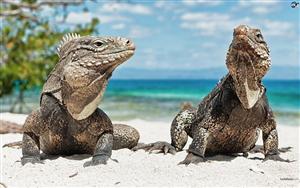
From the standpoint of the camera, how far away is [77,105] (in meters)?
4.82

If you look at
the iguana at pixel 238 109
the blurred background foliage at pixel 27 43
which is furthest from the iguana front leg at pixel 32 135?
the blurred background foliage at pixel 27 43

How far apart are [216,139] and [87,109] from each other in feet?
4.56

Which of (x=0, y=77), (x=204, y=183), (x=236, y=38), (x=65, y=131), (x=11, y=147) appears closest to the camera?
(x=204, y=183)

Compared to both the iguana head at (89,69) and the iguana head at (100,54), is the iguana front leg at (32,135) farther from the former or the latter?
the iguana head at (100,54)

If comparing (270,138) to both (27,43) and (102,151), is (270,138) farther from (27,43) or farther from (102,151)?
(27,43)

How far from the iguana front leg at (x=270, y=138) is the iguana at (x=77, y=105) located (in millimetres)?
1585

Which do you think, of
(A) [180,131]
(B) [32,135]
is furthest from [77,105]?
(A) [180,131]

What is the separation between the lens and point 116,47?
4672 millimetres

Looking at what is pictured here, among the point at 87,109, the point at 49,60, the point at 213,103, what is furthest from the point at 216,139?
the point at 49,60

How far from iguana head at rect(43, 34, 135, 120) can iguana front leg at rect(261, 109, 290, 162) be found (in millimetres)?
1660

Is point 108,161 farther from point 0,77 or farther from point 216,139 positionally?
point 0,77

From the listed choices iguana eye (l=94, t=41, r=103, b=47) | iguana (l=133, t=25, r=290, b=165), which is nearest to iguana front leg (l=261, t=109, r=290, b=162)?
iguana (l=133, t=25, r=290, b=165)

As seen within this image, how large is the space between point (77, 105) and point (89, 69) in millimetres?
384

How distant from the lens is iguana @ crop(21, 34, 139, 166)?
184 inches
